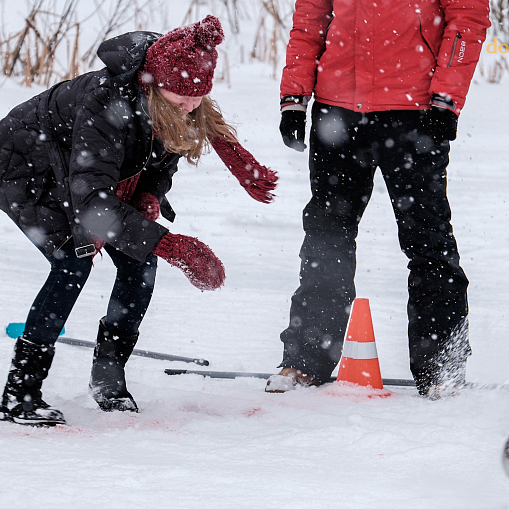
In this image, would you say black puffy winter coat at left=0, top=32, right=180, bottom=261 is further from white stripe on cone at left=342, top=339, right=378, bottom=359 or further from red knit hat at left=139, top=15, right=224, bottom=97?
white stripe on cone at left=342, top=339, right=378, bottom=359

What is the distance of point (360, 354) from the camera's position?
248 cm

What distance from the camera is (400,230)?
95.0 inches

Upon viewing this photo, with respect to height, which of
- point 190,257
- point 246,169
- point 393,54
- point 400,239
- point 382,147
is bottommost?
point 190,257

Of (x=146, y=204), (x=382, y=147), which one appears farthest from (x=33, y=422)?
(x=382, y=147)

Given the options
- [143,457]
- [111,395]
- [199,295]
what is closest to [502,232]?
[199,295]

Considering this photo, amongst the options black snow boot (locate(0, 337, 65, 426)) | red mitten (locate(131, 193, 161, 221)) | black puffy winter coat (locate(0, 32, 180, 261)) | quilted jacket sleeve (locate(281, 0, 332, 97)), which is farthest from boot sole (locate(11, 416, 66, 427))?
quilted jacket sleeve (locate(281, 0, 332, 97))

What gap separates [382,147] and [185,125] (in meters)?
0.76

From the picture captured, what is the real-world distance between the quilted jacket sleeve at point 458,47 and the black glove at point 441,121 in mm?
33

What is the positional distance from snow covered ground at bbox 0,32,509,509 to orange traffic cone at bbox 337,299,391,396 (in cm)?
12

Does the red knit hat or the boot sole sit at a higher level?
the red knit hat

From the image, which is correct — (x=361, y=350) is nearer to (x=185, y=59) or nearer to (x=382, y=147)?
(x=382, y=147)

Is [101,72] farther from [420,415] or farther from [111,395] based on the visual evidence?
[420,415]

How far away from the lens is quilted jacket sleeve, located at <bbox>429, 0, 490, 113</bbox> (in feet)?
7.14

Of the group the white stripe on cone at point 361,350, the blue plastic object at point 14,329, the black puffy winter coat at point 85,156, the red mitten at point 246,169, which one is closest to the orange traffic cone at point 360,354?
the white stripe on cone at point 361,350
